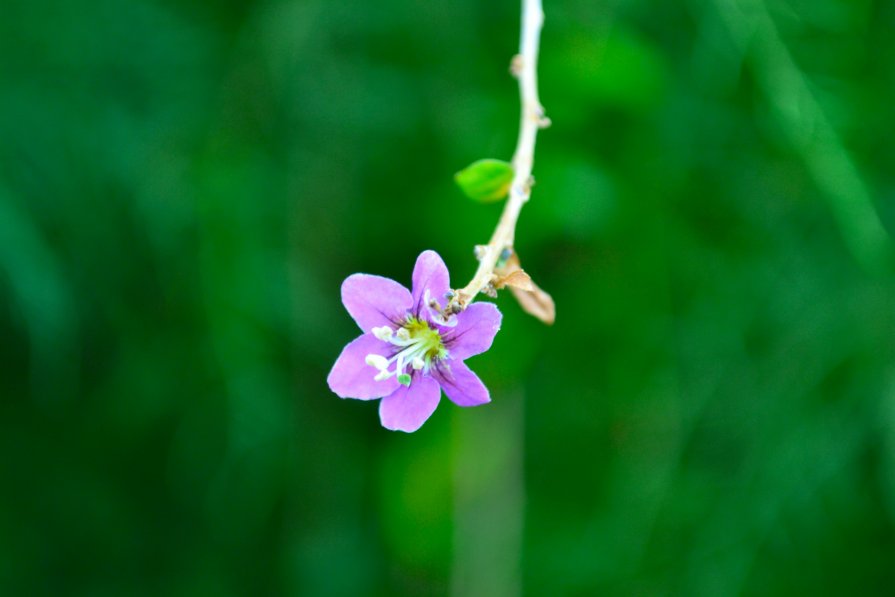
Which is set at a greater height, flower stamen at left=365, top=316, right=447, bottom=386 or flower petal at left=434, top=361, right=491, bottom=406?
flower stamen at left=365, top=316, right=447, bottom=386

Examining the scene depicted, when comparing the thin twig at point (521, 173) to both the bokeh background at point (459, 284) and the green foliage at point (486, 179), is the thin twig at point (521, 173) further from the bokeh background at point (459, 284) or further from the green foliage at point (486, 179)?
the bokeh background at point (459, 284)

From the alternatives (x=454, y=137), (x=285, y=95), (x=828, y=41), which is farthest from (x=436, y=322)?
(x=828, y=41)

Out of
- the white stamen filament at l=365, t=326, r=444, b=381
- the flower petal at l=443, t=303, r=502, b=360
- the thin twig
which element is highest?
the thin twig

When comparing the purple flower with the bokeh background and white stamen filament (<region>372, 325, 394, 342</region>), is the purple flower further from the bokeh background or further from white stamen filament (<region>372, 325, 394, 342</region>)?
the bokeh background

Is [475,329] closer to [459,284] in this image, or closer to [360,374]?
[360,374]

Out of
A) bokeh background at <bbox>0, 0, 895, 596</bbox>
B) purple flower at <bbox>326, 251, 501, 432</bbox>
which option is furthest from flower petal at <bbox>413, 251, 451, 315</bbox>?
bokeh background at <bbox>0, 0, 895, 596</bbox>

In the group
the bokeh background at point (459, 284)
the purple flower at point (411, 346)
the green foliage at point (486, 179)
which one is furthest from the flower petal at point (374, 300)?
the bokeh background at point (459, 284)
